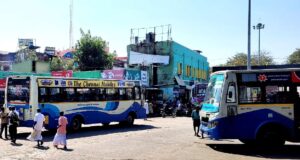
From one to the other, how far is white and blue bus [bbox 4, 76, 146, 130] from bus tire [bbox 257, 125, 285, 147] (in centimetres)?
1003

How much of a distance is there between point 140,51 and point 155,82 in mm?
4114

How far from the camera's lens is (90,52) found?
5159 centimetres

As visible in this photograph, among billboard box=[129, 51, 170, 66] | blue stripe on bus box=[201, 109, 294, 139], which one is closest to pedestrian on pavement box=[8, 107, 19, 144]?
blue stripe on bus box=[201, 109, 294, 139]

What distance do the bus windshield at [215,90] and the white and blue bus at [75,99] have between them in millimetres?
7930

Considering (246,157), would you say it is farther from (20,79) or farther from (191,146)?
(20,79)

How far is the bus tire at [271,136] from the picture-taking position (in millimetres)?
14539

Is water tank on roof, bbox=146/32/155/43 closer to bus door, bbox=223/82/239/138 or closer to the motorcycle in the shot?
the motorcycle

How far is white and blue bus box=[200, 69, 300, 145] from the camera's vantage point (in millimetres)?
14445

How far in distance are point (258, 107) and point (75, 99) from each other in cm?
1016

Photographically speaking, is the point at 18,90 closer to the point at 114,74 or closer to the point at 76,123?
the point at 76,123

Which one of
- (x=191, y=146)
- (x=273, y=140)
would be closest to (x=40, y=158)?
(x=191, y=146)

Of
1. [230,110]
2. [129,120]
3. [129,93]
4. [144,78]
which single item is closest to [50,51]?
[144,78]

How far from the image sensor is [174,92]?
137 feet

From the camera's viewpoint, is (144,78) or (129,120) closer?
(129,120)
